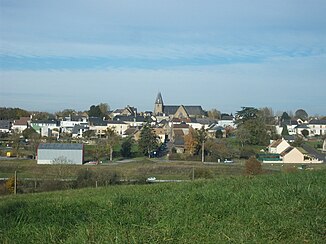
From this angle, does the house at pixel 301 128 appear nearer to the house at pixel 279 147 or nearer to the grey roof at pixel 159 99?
the house at pixel 279 147

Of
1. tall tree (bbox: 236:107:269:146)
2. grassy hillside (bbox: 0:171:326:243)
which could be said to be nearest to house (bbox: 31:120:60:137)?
tall tree (bbox: 236:107:269:146)

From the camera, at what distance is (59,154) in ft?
145

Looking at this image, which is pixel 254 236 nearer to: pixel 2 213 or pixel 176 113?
pixel 2 213

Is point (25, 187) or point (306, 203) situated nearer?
point (306, 203)

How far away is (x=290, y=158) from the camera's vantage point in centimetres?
4684

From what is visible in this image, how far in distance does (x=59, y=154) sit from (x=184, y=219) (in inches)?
1598

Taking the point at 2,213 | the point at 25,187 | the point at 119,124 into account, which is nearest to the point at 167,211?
the point at 2,213

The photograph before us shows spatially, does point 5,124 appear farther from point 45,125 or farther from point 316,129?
point 316,129

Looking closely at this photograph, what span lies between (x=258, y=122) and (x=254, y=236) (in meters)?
56.4

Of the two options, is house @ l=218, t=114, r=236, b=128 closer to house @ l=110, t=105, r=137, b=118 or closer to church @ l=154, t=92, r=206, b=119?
church @ l=154, t=92, r=206, b=119

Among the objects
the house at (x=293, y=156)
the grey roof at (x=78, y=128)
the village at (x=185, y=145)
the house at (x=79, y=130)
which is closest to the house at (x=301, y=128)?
the village at (x=185, y=145)

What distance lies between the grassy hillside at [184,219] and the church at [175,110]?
112 meters

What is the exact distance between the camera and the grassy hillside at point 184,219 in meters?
4.35

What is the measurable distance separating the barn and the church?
247ft
